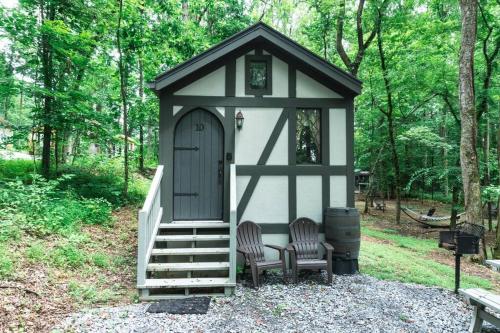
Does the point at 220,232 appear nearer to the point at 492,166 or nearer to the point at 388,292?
the point at 388,292

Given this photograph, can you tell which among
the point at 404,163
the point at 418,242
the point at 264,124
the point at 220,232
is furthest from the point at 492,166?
the point at 220,232

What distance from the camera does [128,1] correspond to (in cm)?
860

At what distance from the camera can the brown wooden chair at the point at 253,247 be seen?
18.0 feet

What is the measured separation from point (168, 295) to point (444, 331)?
3825 mm

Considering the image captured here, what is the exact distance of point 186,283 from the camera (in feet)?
16.1

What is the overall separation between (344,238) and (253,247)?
1.74 meters

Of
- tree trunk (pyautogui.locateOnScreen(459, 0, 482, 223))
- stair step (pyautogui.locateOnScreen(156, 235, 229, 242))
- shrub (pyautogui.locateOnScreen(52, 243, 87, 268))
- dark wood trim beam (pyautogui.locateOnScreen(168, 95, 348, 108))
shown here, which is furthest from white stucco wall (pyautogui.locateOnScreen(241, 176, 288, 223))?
tree trunk (pyautogui.locateOnScreen(459, 0, 482, 223))

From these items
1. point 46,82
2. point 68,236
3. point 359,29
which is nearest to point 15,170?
point 46,82

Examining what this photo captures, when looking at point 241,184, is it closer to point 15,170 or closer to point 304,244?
point 304,244

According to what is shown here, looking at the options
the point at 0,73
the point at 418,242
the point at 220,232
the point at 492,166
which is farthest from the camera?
the point at 492,166

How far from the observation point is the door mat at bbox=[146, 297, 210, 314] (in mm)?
4383

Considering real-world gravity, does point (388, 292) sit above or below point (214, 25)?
below

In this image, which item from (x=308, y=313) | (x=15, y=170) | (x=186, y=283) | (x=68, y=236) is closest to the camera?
(x=308, y=313)

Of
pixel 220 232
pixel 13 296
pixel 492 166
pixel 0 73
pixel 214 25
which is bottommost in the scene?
pixel 13 296
